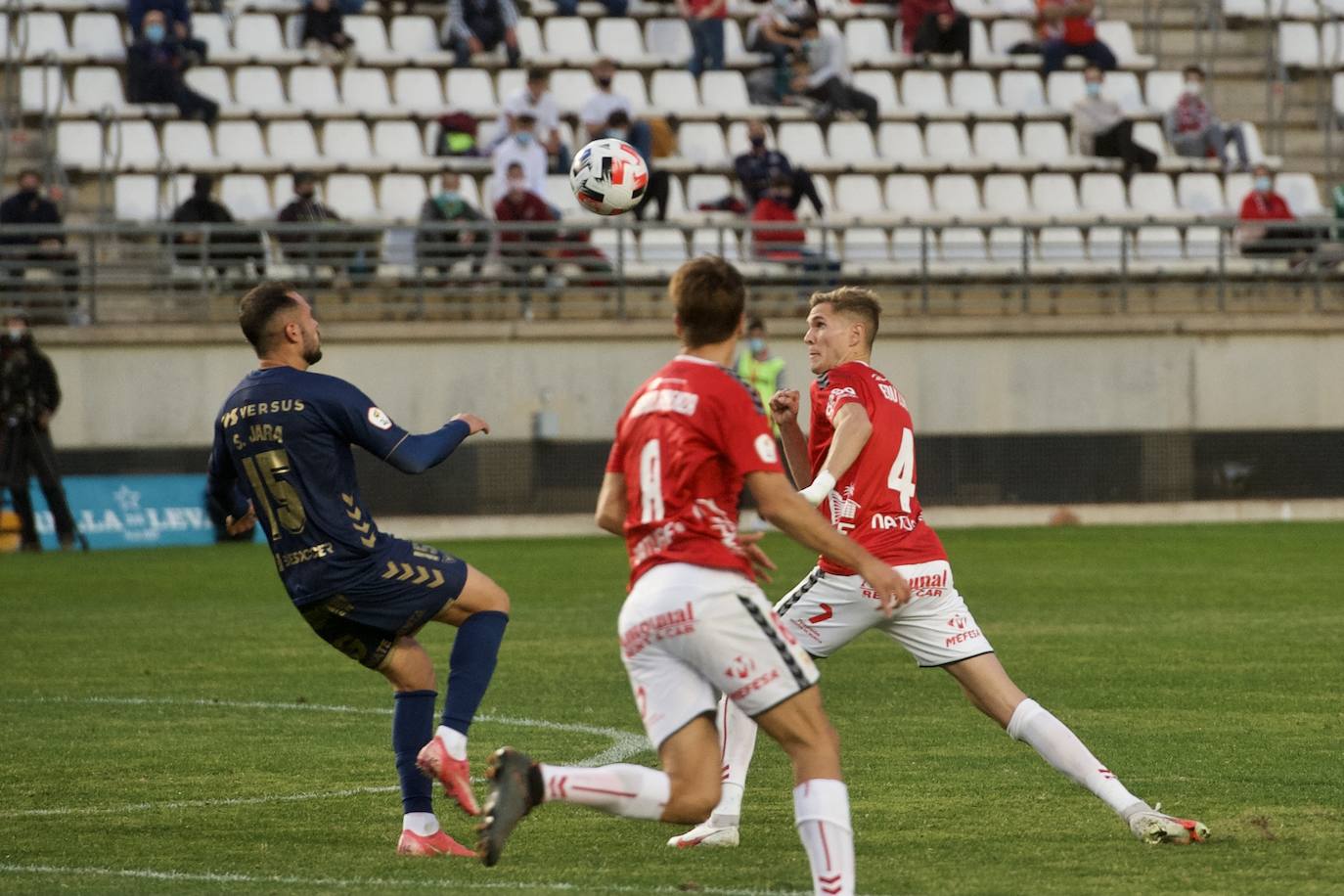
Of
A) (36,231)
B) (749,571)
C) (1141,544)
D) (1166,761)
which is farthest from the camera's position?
(36,231)

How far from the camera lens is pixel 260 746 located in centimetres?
923

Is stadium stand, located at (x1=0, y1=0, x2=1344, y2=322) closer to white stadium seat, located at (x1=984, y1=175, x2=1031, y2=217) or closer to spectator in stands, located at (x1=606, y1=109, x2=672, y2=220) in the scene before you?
white stadium seat, located at (x1=984, y1=175, x2=1031, y2=217)

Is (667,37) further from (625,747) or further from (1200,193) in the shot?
(625,747)

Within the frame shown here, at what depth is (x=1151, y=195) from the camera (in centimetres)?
2708

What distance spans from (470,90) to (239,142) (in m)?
3.07

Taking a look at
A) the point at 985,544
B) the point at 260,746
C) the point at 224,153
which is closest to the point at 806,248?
the point at 985,544

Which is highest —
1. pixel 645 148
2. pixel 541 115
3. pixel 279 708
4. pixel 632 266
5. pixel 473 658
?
pixel 541 115

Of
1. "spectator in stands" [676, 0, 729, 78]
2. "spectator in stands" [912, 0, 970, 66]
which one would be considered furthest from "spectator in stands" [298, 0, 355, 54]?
"spectator in stands" [912, 0, 970, 66]

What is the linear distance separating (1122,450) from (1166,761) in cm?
1597

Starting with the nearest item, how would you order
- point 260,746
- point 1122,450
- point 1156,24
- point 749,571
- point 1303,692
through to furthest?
point 749,571 < point 260,746 < point 1303,692 < point 1122,450 < point 1156,24

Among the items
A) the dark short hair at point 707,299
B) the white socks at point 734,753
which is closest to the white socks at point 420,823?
the white socks at point 734,753

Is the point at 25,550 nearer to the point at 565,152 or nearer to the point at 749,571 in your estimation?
the point at 565,152

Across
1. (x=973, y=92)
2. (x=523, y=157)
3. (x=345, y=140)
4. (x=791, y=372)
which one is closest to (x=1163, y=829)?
(x=791, y=372)

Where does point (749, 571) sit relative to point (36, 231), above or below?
below
